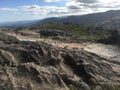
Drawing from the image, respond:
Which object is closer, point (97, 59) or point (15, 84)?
point (15, 84)

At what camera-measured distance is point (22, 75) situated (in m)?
43.5

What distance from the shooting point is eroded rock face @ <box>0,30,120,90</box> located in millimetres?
42812

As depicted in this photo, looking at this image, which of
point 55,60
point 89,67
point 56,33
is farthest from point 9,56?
point 56,33

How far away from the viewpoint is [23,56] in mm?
55344

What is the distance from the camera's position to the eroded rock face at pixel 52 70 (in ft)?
140

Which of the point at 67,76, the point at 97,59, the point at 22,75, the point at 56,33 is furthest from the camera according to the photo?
the point at 56,33

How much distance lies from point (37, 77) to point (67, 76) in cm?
864

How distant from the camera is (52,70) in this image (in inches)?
→ 1886

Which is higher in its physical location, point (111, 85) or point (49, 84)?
point (49, 84)

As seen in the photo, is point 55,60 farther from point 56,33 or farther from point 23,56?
point 56,33

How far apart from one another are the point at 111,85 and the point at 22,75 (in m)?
18.0

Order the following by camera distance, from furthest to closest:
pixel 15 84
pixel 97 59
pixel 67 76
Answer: pixel 97 59 → pixel 67 76 → pixel 15 84

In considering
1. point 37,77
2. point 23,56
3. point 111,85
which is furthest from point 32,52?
point 111,85

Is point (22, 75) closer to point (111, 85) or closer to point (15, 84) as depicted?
point (15, 84)
